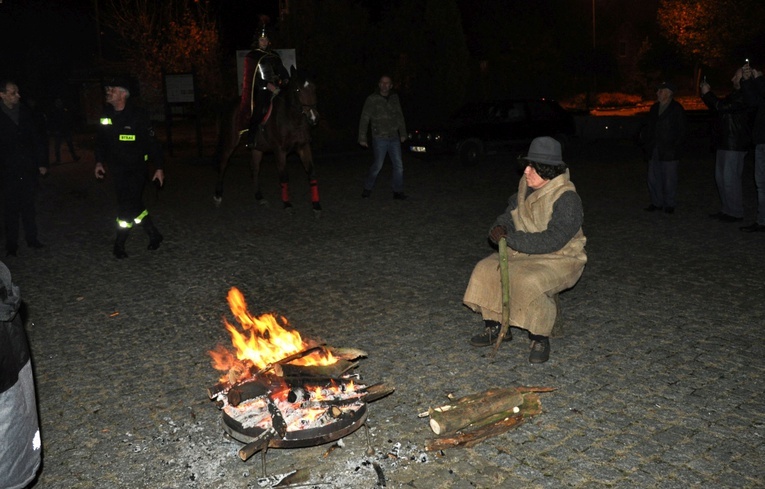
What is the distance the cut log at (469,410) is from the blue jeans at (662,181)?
7823mm

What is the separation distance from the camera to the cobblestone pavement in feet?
14.5

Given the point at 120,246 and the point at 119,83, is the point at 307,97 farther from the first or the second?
the point at 120,246

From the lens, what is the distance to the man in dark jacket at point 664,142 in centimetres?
1148

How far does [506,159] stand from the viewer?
20.6 m

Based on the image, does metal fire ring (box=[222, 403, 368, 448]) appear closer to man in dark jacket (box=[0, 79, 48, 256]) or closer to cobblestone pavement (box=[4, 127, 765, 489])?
cobblestone pavement (box=[4, 127, 765, 489])

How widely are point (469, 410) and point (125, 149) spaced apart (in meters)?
6.44

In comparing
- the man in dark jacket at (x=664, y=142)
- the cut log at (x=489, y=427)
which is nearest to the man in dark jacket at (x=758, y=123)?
the man in dark jacket at (x=664, y=142)

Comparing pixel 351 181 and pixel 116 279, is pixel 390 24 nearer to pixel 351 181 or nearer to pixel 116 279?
pixel 351 181

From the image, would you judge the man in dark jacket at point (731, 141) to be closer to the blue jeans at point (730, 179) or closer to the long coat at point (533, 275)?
the blue jeans at point (730, 179)

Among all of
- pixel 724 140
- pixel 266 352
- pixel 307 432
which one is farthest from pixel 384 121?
pixel 307 432

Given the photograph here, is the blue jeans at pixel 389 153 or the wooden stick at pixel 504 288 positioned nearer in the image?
the wooden stick at pixel 504 288

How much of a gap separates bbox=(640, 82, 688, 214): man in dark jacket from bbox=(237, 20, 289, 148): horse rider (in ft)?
19.3

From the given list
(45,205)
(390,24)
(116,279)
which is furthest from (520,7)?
(116,279)

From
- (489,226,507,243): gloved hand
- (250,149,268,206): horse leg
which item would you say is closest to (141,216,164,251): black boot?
(250,149,268,206): horse leg
